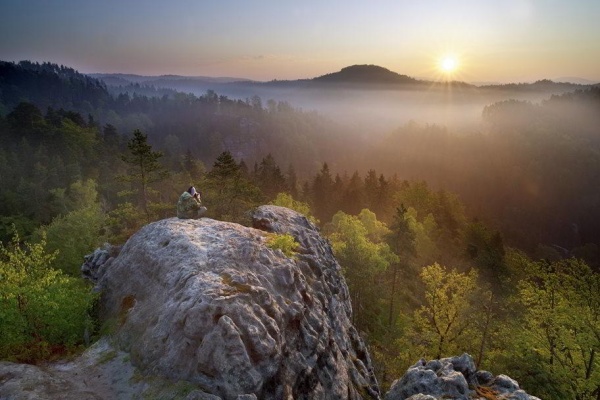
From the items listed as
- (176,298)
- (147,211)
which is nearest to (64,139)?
(147,211)

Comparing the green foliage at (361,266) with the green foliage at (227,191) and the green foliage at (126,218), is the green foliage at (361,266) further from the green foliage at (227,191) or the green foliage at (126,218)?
the green foliage at (126,218)

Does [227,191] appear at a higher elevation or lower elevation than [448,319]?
higher

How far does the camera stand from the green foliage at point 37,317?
66.0 ft

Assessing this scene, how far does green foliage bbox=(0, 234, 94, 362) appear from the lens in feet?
66.0

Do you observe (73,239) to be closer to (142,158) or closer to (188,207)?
(142,158)

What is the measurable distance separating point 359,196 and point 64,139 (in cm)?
7826

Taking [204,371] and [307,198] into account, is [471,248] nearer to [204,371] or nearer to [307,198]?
[307,198]

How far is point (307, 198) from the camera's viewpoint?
94750 mm

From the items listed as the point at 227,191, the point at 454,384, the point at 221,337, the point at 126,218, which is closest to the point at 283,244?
the point at 221,337

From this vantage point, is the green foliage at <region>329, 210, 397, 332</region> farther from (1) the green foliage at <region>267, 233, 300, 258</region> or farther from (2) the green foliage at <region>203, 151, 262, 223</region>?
(1) the green foliage at <region>267, 233, 300, 258</region>

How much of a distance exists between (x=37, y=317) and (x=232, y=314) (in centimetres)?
1322

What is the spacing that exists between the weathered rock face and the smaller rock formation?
328cm

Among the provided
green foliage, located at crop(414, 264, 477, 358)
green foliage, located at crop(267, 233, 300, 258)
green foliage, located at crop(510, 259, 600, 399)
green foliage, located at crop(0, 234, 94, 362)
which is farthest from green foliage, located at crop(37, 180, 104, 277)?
green foliage, located at crop(510, 259, 600, 399)

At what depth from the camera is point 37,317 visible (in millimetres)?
22078
